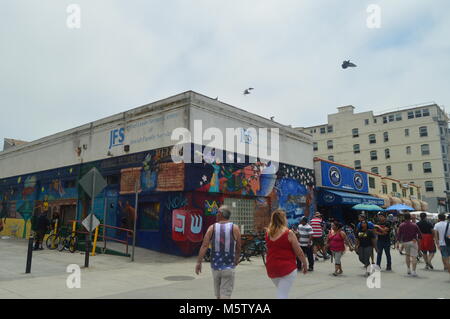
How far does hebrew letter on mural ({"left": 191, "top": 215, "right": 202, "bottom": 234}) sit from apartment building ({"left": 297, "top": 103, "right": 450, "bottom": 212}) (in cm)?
→ 4585

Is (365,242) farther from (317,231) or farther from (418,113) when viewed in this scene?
(418,113)

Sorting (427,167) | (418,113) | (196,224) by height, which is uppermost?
(418,113)

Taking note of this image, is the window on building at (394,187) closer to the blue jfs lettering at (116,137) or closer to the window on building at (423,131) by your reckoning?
the window on building at (423,131)

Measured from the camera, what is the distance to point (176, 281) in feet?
28.8

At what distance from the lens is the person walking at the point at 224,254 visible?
196 inches

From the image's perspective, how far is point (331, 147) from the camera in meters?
61.9

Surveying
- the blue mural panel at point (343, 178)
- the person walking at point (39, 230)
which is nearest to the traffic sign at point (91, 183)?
the person walking at point (39, 230)

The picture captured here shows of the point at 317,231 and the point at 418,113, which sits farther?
the point at 418,113

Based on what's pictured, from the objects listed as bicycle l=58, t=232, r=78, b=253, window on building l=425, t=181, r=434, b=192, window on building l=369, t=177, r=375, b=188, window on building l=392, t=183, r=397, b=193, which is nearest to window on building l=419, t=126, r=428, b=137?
window on building l=425, t=181, r=434, b=192

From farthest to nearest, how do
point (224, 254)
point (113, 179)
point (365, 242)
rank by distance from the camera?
point (113, 179), point (365, 242), point (224, 254)

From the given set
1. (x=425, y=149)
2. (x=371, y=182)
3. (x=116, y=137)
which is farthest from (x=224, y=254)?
(x=425, y=149)

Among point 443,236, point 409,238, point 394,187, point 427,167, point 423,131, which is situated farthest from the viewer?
point 423,131

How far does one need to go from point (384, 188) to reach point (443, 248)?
2479 centimetres

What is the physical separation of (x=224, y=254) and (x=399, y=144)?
193 ft
